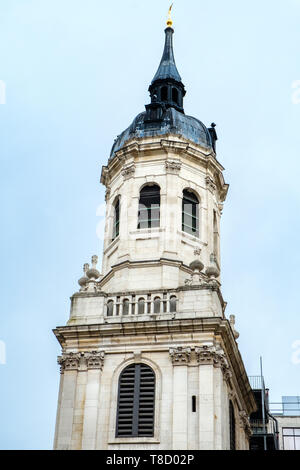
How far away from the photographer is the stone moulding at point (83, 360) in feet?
140

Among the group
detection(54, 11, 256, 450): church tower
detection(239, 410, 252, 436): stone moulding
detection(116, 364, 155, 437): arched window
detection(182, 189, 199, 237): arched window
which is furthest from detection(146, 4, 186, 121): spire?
detection(239, 410, 252, 436): stone moulding

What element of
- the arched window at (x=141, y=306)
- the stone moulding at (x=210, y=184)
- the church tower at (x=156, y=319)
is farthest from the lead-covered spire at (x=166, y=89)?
the arched window at (x=141, y=306)

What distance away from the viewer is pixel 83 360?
4297 cm

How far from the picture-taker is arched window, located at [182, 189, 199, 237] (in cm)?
4875

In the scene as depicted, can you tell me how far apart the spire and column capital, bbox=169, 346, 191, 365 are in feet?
52.5

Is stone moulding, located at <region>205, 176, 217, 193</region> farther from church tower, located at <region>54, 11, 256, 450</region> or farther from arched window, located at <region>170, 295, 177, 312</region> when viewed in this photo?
arched window, located at <region>170, 295, 177, 312</region>

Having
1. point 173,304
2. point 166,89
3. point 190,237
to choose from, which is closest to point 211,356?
point 173,304

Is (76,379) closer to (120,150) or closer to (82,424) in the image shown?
(82,424)

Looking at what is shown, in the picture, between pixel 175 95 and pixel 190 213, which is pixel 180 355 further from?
pixel 175 95

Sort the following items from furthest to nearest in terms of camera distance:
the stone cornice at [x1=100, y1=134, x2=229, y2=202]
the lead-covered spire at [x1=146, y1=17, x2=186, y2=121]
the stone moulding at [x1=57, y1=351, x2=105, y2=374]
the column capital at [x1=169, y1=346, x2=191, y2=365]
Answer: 1. the lead-covered spire at [x1=146, y1=17, x2=186, y2=121]
2. the stone cornice at [x1=100, y1=134, x2=229, y2=202]
3. the stone moulding at [x1=57, y1=351, x2=105, y2=374]
4. the column capital at [x1=169, y1=346, x2=191, y2=365]

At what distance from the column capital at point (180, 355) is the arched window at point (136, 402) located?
116 cm

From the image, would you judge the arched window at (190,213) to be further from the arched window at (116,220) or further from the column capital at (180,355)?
the column capital at (180,355)

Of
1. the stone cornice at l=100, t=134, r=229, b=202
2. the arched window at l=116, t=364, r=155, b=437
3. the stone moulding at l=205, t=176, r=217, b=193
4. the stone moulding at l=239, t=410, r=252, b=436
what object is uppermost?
the stone cornice at l=100, t=134, r=229, b=202
